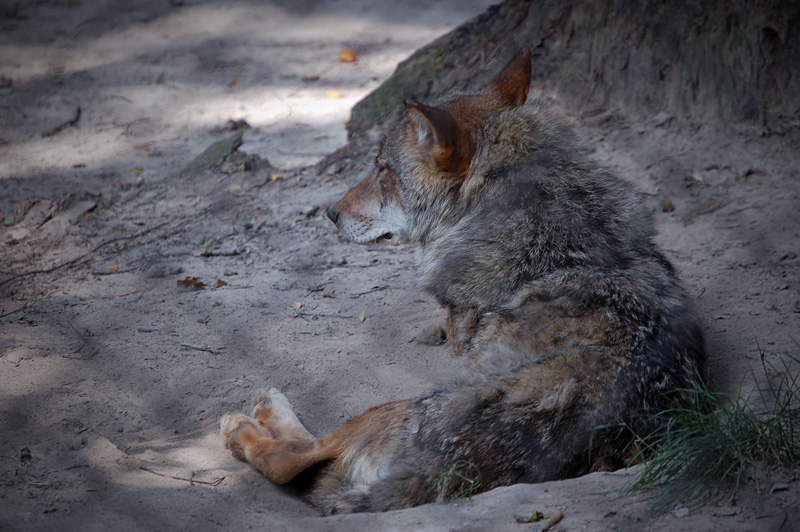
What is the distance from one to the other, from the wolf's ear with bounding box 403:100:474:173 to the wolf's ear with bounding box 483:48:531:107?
628 millimetres

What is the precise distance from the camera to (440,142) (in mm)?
3254

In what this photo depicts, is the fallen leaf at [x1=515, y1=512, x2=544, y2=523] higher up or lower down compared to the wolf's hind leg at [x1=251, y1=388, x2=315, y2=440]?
higher up

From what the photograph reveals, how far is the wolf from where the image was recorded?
256cm

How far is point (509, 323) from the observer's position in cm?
295

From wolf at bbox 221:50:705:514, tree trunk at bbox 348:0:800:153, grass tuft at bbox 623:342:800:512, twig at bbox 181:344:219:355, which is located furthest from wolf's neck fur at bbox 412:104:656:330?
tree trunk at bbox 348:0:800:153

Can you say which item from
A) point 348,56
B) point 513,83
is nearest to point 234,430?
point 513,83

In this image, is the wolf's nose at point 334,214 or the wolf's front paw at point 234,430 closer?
the wolf's front paw at point 234,430

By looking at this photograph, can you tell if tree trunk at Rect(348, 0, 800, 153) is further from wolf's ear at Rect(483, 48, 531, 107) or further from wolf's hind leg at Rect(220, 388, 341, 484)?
wolf's hind leg at Rect(220, 388, 341, 484)

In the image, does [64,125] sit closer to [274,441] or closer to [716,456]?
[274,441]

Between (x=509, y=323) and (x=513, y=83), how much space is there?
1.70 metres

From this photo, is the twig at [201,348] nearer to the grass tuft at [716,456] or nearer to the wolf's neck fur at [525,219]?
the wolf's neck fur at [525,219]

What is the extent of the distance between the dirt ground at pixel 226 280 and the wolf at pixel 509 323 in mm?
170

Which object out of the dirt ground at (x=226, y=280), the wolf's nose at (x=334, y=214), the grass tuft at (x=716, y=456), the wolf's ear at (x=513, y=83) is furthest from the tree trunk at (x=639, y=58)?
the grass tuft at (x=716, y=456)

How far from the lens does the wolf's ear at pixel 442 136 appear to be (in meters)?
3.21
